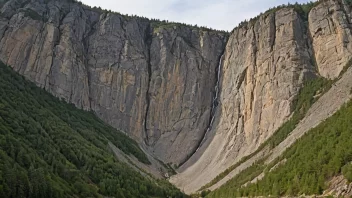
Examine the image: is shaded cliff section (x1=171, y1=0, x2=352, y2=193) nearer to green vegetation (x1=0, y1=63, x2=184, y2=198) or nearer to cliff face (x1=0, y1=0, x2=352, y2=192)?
cliff face (x1=0, y1=0, x2=352, y2=192)

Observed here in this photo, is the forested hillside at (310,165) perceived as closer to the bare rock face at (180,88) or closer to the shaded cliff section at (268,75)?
the shaded cliff section at (268,75)

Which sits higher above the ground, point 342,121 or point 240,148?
point 342,121

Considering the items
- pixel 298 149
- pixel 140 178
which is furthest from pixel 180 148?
pixel 298 149

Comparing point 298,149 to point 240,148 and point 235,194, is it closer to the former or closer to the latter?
point 235,194

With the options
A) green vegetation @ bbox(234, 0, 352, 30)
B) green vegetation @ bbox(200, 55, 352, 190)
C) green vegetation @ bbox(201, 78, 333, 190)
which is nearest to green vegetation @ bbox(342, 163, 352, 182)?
green vegetation @ bbox(200, 55, 352, 190)

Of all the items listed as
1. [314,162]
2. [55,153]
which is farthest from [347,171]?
[55,153]
